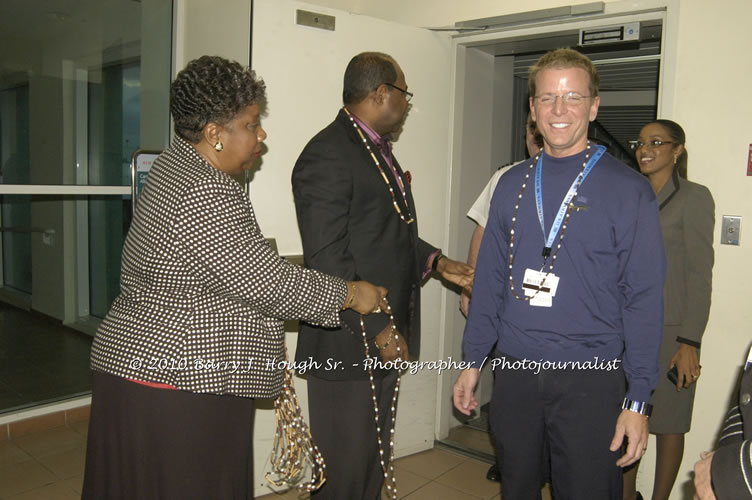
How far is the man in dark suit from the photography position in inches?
76.8

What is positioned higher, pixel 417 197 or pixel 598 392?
pixel 417 197

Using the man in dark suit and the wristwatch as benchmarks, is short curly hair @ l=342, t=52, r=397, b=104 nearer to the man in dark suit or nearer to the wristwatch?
the man in dark suit

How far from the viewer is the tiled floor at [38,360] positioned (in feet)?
12.5

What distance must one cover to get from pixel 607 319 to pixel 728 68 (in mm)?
1596

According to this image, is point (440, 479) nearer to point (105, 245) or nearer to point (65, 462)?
point (65, 462)

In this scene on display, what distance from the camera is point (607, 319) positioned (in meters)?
1.65

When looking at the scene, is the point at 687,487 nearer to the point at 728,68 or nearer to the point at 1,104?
the point at 728,68

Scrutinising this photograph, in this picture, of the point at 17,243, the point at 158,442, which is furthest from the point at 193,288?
the point at 17,243

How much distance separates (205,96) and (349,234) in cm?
65

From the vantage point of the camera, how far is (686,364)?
2.44 m

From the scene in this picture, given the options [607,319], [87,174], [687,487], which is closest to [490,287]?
[607,319]

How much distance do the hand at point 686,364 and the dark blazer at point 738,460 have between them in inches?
50.2

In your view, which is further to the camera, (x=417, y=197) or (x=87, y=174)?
(x=87, y=174)

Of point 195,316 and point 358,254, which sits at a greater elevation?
point 358,254
